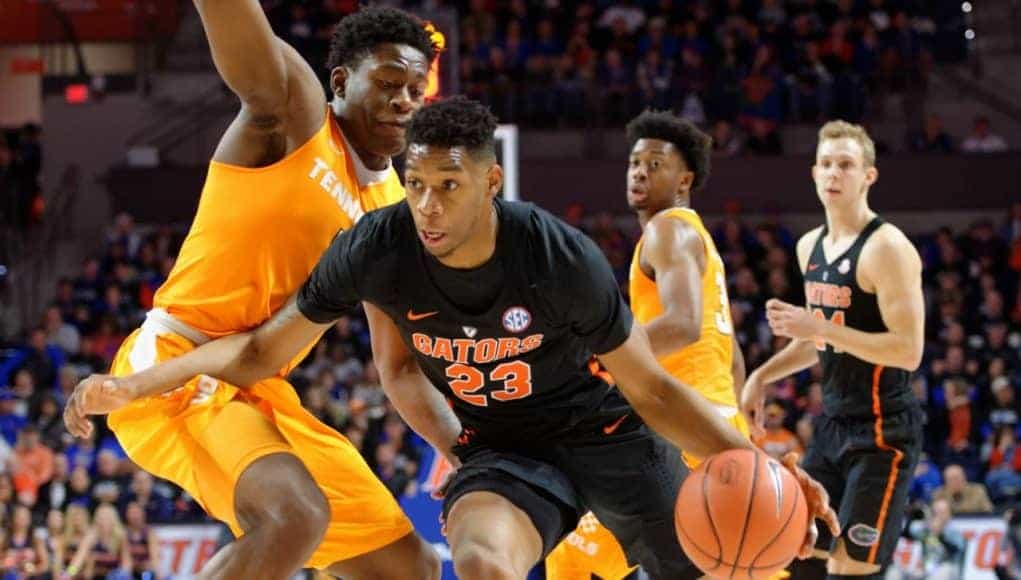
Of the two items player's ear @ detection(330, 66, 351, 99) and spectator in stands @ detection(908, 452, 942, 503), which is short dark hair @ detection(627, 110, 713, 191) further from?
spectator in stands @ detection(908, 452, 942, 503)

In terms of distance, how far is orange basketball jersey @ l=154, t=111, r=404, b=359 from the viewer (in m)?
4.32

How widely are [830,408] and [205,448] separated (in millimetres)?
3148

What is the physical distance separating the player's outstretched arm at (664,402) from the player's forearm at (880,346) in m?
2.02

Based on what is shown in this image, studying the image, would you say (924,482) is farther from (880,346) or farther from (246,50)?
(246,50)

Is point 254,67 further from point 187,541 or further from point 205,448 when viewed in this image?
point 187,541

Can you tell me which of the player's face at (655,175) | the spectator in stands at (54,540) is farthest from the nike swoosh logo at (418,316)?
the spectator in stands at (54,540)

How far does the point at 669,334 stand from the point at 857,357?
1.43 metres

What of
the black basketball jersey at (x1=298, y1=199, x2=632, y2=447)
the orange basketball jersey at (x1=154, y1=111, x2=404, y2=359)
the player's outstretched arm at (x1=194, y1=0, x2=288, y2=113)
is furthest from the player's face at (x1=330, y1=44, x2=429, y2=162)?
the black basketball jersey at (x1=298, y1=199, x2=632, y2=447)

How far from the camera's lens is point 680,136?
589 cm

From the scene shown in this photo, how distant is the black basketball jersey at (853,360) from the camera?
20.7 feet

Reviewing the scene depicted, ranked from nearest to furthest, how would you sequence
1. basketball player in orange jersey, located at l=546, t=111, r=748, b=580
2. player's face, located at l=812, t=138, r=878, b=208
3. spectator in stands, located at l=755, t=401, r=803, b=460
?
1. basketball player in orange jersey, located at l=546, t=111, r=748, b=580
2. player's face, located at l=812, t=138, r=878, b=208
3. spectator in stands, located at l=755, t=401, r=803, b=460

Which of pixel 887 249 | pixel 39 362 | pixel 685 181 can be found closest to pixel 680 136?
pixel 685 181

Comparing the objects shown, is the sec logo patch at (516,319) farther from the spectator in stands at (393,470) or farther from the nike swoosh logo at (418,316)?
the spectator in stands at (393,470)

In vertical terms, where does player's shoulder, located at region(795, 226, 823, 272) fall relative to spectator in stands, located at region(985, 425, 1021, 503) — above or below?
above
